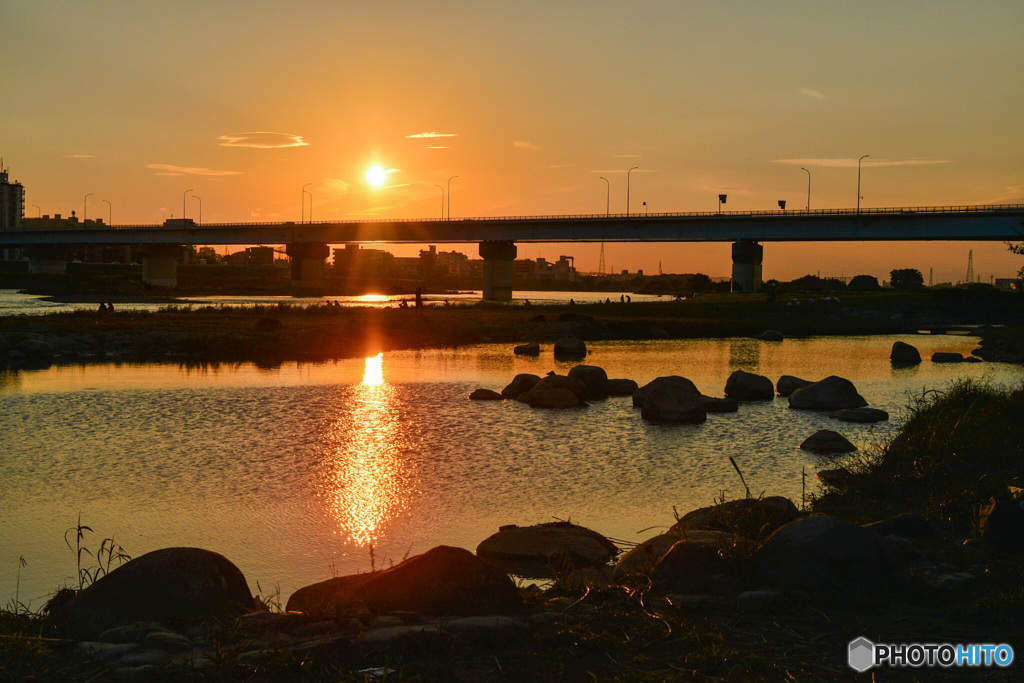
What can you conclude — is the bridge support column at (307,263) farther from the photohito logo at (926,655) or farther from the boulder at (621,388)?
the photohito logo at (926,655)

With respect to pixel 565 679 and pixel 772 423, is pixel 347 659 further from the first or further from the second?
pixel 772 423

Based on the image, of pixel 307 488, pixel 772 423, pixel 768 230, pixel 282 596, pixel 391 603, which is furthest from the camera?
pixel 768 230

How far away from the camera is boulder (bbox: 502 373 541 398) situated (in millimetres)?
31328

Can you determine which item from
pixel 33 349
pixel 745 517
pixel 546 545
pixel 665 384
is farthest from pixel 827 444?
Result: pixel 33 349

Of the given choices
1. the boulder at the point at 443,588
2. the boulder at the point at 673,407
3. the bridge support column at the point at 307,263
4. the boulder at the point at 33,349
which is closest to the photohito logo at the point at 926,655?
the boulder at the point at 443,588

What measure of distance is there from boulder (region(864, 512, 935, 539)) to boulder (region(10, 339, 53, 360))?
42429 mm

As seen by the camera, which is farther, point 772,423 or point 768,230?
point 768,230

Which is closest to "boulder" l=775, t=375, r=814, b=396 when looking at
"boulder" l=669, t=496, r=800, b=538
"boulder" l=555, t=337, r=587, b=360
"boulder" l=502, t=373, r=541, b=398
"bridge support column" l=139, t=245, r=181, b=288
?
"boulder" l=502, t=373, r=541, b=398

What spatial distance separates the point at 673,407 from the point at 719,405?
2.80m

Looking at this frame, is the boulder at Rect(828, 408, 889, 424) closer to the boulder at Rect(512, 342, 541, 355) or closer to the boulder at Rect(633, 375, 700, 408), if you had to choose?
the boulder at Rect(633, 375, 700, 408)

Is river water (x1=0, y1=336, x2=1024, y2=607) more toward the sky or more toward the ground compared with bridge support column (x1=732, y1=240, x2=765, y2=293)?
more toward the ground

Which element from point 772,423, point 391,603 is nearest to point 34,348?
point 772,423

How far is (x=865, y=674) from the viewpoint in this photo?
6.36 metres

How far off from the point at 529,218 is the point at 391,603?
114929 mm
